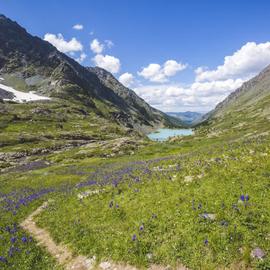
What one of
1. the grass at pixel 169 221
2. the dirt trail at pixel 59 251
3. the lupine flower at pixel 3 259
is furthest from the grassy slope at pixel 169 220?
the dirt trail at pixel 59 251

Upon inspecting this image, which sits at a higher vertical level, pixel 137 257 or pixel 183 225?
pixel 183 225

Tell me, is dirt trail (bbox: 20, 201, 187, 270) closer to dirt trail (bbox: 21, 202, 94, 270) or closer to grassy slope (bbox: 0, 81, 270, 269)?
dirt trail (bbox: 21, 202, 94, 270)

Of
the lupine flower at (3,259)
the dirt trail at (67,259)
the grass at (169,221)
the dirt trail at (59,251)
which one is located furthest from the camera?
the lupine flower at (3,259)

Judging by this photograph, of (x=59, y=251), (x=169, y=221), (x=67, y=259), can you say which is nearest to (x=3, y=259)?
(x=59, y=251)

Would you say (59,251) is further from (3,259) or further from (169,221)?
(169,221)

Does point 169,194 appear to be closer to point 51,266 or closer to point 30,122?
point 51,266

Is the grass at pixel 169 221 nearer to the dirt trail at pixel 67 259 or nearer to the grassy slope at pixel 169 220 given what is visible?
the grassy slope at pixel 169 220

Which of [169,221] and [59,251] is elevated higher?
[169,221]

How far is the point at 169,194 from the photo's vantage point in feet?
51.3

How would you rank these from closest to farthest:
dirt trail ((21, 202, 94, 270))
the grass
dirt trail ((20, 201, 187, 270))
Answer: the grass → dirt trail ((20, 201, 187, 270)) → dirt trail ((21, 202, 94, 270))

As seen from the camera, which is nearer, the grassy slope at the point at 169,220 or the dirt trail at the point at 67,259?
the grassy slope at the point at 169,220

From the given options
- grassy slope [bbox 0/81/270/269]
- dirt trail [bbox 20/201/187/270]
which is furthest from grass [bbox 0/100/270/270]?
dirt trail [bbox 20/201/187/270]

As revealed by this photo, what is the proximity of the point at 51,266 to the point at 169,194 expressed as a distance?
7.59 meters

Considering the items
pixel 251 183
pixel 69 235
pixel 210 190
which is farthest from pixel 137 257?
pixel 251 183
